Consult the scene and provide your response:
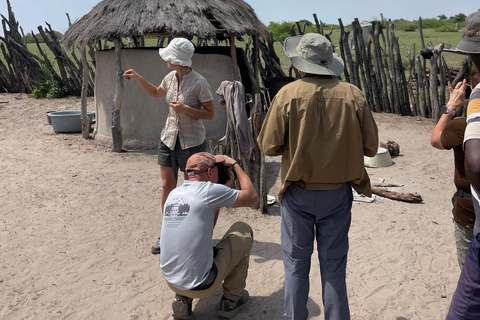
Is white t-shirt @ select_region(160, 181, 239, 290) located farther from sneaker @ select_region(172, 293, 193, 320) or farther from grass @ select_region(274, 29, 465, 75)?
grass @ select_region(274, 29, 465, 75)

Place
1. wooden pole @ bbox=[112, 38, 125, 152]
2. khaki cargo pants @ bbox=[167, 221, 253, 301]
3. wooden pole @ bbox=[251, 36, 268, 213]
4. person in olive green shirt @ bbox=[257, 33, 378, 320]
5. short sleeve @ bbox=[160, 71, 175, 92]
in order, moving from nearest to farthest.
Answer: person in olive green shirt @ bbox=[257, 33, 378, 320] → khaki cargo pants @ bbox=[167, 221, 253, 301] → short sleeve @ bbox=[160, 71, 175, 92] → wooden pole @ bbox=[251, 36, 268, 213] → wooden pole @ bbox=[112, 38, 125, 152]

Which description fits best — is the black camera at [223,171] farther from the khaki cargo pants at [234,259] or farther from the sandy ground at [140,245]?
the sandy ground at [140,245]

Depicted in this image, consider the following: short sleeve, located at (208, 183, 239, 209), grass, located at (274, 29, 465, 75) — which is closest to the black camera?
short sleeve, located at (208, 183, 239, 209)

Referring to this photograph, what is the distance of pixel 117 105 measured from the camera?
7172 mm

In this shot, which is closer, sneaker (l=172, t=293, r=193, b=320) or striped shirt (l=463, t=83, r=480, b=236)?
striped shirt (l=463, t=83, r=480, b=236)

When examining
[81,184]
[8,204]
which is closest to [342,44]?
[81,184]

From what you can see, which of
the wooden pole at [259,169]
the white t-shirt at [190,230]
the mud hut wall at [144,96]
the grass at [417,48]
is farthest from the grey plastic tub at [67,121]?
the grass at [417,48]

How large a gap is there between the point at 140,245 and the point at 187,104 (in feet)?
4.54

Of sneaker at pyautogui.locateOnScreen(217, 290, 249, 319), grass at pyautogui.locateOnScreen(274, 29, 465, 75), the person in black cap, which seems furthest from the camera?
grass at pyautogui.locateOnScreen(274, 29, 465, 75)

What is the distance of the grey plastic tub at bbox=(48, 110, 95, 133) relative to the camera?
27.7ft

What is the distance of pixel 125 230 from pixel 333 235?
8.44ft

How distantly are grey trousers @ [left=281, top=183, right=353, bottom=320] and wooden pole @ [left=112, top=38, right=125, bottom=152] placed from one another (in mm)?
5258

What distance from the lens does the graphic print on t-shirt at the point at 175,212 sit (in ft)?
Answer: 8.47

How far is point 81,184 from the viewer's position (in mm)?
5676
